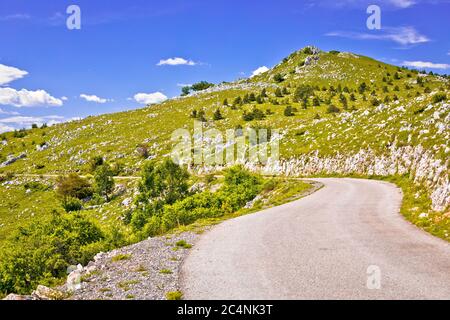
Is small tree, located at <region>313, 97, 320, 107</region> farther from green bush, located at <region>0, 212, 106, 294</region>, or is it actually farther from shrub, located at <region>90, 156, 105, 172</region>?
green bush, located at <region>0, 212, 106, 294</region>

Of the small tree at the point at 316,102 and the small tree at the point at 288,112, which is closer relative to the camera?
the small tree at the point at 288,112

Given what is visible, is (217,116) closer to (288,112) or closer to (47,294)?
(288,112)

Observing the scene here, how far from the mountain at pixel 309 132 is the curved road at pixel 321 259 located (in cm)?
259

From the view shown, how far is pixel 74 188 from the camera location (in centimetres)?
7062

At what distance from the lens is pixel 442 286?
10.5m

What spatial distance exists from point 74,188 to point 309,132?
152ft

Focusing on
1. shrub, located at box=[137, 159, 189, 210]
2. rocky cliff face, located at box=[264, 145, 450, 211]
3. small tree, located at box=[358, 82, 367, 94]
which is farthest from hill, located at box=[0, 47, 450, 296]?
shrub, located at box=[137, 159, 189, 210]

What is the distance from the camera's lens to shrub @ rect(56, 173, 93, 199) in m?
69.3

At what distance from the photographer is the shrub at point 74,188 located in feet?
227

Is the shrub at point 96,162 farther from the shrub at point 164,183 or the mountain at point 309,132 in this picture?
the shrub at point 164,183

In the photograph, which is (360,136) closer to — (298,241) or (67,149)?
(298,241)

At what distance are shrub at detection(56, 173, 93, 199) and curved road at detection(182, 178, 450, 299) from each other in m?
55.2

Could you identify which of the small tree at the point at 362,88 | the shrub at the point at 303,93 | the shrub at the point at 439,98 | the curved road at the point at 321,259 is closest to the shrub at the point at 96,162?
the shrub at the point at 303,93
